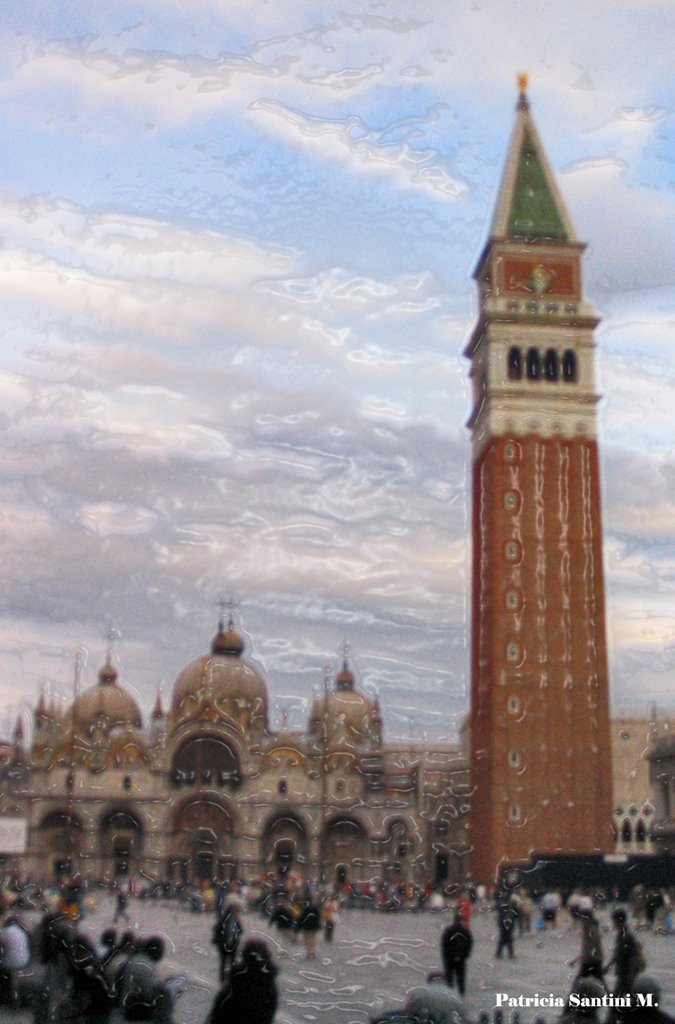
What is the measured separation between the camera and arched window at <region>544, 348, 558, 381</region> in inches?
2151

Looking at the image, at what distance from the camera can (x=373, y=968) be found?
2231 cm

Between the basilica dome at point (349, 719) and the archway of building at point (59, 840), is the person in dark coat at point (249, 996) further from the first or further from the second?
the basilica dome at point (349, 719)

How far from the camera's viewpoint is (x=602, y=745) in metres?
50.3

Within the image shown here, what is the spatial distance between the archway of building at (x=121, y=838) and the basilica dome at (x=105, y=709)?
23.8 feet

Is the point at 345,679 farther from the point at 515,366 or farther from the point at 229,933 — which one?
the point at 229,933

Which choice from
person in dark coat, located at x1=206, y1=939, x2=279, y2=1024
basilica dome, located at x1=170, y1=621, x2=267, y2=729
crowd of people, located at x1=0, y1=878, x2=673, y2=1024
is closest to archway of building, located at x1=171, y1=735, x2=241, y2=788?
basilica dome, located at x1=170, y1=621, x2=267, y2=729

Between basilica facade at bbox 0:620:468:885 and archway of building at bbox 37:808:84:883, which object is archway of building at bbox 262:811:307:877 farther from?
archway of building at bbox 37:808:84:883

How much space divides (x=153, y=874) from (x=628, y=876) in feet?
82.9

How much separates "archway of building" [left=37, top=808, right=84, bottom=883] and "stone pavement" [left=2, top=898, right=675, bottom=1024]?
22.9 m

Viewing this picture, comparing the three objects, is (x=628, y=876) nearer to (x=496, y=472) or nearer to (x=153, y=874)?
(x=496, y=472)

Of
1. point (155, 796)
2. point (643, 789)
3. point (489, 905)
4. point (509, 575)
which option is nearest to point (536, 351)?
point (509, 575)

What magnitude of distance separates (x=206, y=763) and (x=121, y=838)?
523cm

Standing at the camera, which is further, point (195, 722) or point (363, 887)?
point (195, 722)

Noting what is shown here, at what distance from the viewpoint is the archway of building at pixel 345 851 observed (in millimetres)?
58781
